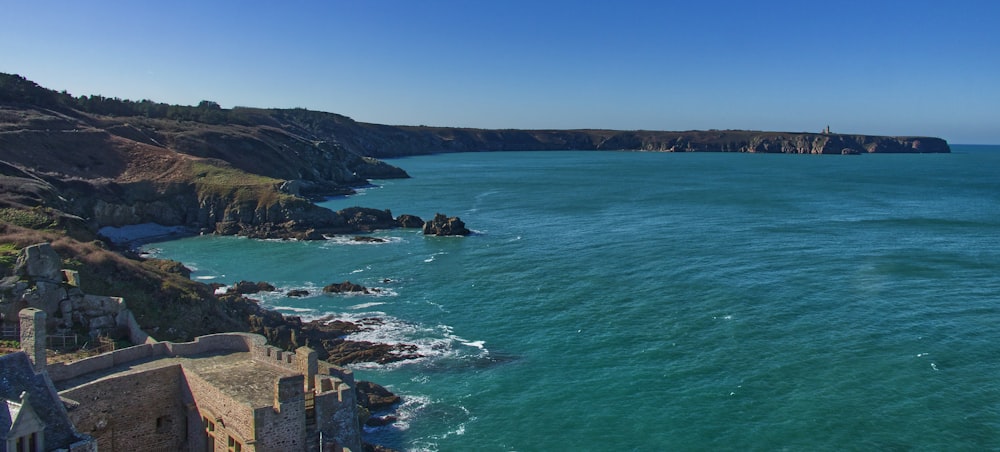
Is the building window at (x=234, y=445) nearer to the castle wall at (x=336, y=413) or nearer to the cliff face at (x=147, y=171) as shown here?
the castle wall at (x=336, y=413)

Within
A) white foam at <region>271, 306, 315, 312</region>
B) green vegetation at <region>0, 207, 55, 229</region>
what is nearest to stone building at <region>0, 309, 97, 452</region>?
green vegetation at <region>0, 207, 55, 229</region>

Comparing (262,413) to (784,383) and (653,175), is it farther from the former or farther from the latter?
(653,175)

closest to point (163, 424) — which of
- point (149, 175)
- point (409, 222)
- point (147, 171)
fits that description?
point (409, 222)

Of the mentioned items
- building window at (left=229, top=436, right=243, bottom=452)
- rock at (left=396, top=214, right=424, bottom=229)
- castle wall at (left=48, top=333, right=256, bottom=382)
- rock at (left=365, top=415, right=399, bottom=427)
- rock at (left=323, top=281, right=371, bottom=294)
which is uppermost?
castle wall at (left=48, top=333, right=256, bottom=382)

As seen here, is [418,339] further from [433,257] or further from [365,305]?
[433,257]

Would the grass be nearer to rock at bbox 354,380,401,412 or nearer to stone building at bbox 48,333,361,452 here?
rock at bbox 354,380,401,412

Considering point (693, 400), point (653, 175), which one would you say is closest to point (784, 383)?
point (693, 400)
